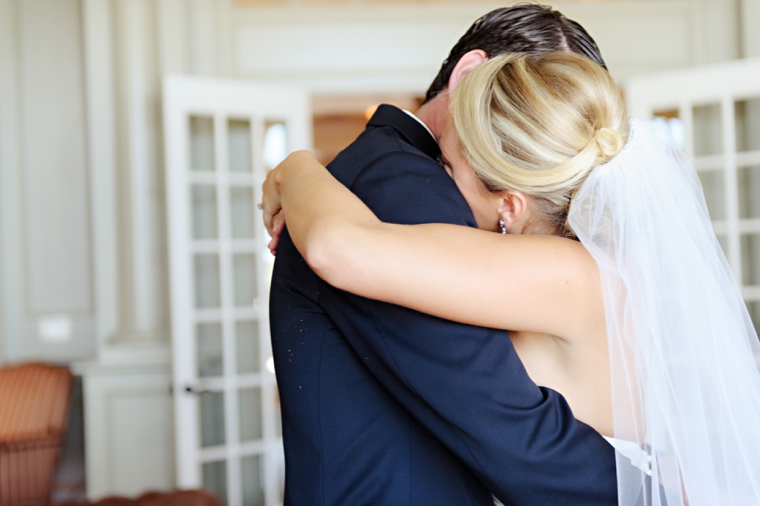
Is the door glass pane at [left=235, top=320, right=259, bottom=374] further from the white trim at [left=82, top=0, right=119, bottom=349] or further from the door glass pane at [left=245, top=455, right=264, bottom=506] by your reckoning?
the white trim at [left=82, top=0, right=119, bottom=349]

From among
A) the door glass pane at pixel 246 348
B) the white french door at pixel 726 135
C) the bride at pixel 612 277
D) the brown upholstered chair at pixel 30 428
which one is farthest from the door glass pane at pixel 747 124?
the brown upholstered chair at pixel 30 428

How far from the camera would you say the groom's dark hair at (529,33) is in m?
1.11

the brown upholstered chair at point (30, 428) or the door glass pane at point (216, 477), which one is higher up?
the brown upholstered chair at point (30, 428)

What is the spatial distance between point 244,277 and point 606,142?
3.02m

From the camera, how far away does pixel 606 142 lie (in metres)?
0.90

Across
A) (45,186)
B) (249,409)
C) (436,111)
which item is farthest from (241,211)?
(436,111)

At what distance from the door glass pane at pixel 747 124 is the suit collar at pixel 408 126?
11.1 ft

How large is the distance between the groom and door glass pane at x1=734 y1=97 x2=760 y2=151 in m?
3.41

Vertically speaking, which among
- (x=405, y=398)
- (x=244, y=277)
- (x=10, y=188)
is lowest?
(x=244, y=277)

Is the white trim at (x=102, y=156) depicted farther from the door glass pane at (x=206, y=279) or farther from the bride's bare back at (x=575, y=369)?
the bride's bare back at (x=575, y=369)

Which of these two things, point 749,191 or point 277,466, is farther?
point 749,191

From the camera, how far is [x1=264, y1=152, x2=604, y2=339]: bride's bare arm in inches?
30.2

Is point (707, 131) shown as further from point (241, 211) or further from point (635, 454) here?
point (635, 454)

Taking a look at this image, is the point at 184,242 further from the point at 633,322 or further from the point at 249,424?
the point at 633,322
